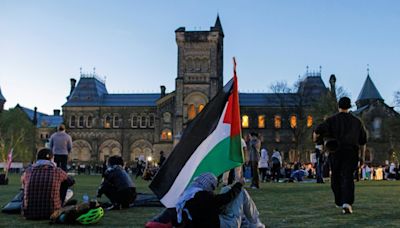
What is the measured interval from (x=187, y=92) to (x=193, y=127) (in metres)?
56.3

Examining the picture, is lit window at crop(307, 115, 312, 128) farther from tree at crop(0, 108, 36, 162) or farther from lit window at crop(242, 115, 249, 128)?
tree at crop(0, 108, 36, 162)

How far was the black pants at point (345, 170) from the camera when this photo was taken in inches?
366

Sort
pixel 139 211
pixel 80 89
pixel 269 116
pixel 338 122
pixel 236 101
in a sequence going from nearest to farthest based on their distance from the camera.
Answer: pixel 236 101 < pixel 338 122 < pixel 139 211 < pixel 269 116 < pixel 80 89

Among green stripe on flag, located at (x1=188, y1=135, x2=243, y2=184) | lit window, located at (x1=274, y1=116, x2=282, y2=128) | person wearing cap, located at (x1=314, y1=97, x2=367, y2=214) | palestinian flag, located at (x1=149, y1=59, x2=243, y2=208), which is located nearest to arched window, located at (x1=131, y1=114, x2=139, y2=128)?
lit window, located at (x1=274, y1=116, x2=282, y2=128)

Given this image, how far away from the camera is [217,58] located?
211 feet

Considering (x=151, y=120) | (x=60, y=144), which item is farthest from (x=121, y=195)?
(x=151, y=120)

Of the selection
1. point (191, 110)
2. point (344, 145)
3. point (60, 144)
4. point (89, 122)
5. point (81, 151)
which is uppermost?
point (191, 110)

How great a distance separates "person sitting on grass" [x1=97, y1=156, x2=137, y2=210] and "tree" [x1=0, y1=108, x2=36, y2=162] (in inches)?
2576

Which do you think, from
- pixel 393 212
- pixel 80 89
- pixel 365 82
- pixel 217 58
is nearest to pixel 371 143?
pixel 365 82

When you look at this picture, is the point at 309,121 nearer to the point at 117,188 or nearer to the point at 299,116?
the point at 299,116

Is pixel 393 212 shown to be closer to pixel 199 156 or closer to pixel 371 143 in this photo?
pixel 199 156

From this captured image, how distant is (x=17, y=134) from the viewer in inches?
2945

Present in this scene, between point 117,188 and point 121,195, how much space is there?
22 centimetres

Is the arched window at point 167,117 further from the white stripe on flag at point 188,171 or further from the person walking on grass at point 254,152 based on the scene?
the white stripe on flag at point 188,171
